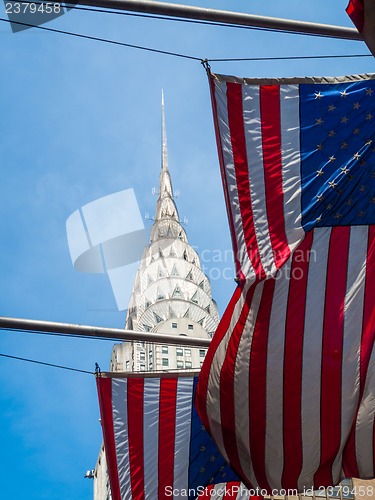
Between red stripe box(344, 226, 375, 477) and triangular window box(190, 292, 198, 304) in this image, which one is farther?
triangular window box(190, 292, 198, 304)

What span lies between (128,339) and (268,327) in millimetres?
4419

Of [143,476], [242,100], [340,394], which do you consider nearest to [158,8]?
[242,100]

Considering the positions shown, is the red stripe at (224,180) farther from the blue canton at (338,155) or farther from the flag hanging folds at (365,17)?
the flag hanging folds at (365,17)

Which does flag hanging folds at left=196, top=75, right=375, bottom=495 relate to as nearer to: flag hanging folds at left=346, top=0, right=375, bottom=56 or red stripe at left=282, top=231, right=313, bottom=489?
red stripe at left=282, top=231, right=313, bottom=489

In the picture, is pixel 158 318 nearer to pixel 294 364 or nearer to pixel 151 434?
pixel 151 434

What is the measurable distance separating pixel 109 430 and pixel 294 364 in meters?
5.67

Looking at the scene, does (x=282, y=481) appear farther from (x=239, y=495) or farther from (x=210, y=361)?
(x=239, y=495)

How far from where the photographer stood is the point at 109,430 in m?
19.4

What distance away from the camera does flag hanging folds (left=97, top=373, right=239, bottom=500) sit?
18859 millimetres

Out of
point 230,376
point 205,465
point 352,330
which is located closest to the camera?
point 352,330

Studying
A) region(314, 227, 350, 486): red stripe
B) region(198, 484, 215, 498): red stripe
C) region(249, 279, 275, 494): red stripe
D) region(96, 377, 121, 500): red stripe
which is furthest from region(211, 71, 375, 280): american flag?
region(198, 484, 215, 498): red stripe

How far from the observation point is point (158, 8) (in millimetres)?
15078

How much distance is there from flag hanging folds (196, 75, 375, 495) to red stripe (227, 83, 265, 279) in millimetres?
24

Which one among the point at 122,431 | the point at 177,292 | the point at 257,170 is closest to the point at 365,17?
the point at 257,170
